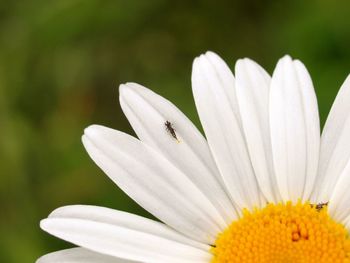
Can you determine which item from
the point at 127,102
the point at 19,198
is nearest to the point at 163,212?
the point at 127,102

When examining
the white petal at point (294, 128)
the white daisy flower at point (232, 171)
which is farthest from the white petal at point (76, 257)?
the white petal at point (294, 128)

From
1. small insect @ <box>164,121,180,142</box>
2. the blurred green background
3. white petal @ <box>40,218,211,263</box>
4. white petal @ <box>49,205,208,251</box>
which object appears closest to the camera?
white petal @ <box>40,218,211,263</box>

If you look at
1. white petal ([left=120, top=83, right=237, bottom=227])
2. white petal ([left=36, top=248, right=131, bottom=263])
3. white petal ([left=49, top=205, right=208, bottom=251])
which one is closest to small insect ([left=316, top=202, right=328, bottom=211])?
white petal ([left=120, top=83, right=237, bottom=227])

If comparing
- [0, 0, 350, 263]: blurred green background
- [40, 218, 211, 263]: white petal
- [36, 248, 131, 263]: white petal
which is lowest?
→ [36, 248, 131, 263]: white petal

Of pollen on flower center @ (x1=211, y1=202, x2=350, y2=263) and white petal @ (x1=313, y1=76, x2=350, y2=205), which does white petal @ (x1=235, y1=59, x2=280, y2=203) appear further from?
white petal @ (x1=313, y1=76, x2=350, y2=205)

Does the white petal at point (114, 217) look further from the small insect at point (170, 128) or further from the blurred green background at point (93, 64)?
the blurred green background at point (93, 64)

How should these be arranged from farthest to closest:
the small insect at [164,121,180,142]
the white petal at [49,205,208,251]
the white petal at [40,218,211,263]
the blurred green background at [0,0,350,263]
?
1. the blurred green background at [0,0,350,263]
2. the small insect at [164,121,180,142]
3. the white petal at [49,205,208,251]
4. the white petal at [40,218,211,263]

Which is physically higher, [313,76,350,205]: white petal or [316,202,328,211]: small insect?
[313,76,350,205]: white petal

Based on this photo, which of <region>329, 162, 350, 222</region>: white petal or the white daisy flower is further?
<region>329, 162, 350, 222</region>: white petal
